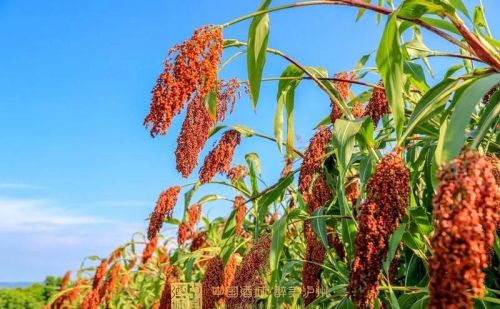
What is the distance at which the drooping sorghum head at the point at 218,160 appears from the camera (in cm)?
243

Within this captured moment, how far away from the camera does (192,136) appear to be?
1.96 m

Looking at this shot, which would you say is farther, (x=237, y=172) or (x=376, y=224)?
(x=237, y=172)

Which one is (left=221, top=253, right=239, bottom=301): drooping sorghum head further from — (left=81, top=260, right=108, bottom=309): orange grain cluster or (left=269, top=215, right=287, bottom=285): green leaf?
(left=81, top=260, right=108, bottom=309): orange grain cluster

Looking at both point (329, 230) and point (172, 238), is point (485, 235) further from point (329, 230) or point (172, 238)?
point (172, 238)

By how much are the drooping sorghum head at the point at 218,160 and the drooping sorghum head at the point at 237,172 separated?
0.86 meters

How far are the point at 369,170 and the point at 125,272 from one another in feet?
11.1

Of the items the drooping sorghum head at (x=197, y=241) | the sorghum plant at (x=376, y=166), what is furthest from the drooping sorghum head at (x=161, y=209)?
the drooping sorghum head at (x=197, y=241)

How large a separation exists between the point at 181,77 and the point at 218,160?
922 millimetres

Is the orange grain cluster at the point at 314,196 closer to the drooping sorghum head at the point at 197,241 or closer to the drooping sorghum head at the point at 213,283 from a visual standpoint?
the drooping sorghum head at the point at 213,283

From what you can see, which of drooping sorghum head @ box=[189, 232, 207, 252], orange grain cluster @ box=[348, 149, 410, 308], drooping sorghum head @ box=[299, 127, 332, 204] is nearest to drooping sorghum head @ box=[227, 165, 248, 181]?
drooping sorghum head @ box=[189, 232, 207, 252]

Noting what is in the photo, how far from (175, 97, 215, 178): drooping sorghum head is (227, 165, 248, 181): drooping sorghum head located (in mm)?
1382

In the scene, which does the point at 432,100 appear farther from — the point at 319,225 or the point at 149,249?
the point at 149,249

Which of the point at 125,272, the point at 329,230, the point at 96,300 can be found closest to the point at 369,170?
the point at 329,230

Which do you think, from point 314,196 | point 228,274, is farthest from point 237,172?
point 314,196
